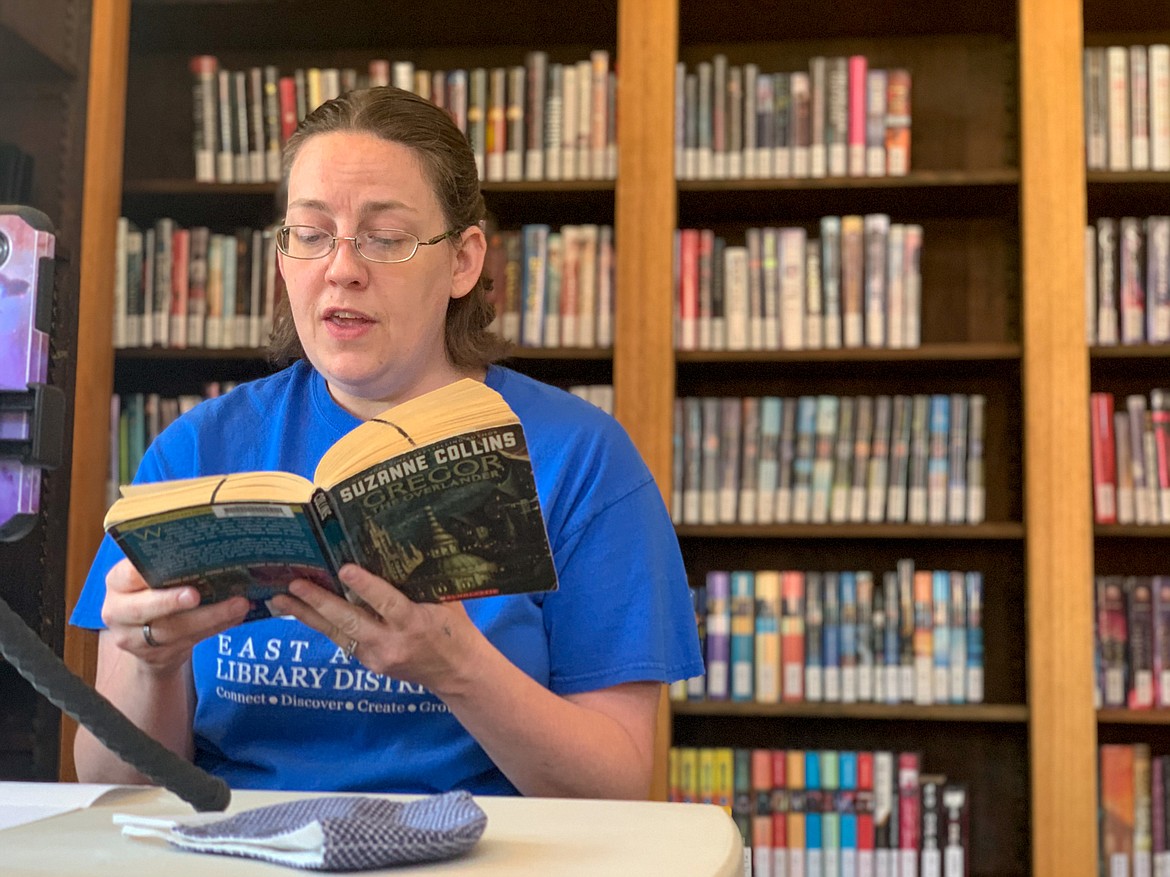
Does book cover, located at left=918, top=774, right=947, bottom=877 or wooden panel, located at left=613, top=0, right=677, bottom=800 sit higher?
wooden panel, located at left=613, top=0, right=677, bottom=800

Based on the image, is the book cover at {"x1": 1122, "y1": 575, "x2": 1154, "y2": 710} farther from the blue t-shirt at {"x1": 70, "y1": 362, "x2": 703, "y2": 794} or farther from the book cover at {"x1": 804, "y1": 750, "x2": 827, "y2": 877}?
the blue t-shirt at {"x1": 70, "y1": 362, "x2": 703, "y2": 794}

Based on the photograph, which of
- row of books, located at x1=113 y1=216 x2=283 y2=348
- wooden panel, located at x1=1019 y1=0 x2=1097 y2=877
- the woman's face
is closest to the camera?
the woman's face

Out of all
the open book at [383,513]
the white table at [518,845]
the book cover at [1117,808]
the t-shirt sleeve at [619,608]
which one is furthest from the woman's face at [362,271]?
the book cover at [1117,808]

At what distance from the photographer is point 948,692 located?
241cm

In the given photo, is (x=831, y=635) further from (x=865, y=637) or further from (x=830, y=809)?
(x=830, y=809)

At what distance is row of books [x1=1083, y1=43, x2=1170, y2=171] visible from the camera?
95.0 inches

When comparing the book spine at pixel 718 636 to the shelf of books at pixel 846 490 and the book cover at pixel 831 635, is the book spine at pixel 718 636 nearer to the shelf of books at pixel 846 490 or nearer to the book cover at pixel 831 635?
the shelf of books at pixel 846 490

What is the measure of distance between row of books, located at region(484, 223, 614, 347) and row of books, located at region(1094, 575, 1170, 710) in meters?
1.08

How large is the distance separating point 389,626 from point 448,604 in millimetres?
52

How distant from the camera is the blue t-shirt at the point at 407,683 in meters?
1.12

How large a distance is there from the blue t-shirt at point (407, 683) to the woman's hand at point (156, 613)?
0.63ft

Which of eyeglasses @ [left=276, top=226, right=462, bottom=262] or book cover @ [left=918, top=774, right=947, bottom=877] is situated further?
book cover @ [left=918, top=774, right=947, bottom=877]

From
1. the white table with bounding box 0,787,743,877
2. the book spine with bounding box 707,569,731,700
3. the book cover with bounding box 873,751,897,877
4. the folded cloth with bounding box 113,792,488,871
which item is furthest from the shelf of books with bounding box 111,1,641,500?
the folded cloth with bounding box 113,792,488,871

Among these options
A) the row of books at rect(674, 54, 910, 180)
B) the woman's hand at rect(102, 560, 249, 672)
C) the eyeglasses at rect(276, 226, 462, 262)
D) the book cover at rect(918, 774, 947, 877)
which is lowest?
the book cover at rect(918, 774, 947, 877)
